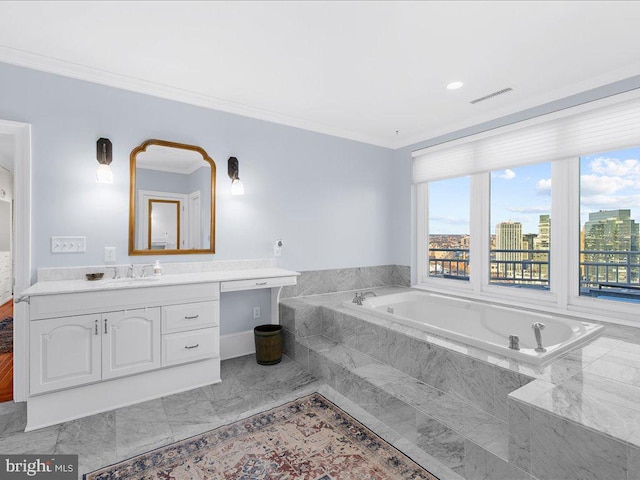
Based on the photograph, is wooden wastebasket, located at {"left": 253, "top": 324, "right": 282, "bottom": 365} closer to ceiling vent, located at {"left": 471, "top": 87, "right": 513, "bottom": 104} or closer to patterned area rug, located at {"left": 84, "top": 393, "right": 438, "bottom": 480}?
patterned area rug, located at {"left": 84, "top": 393, "right": 438, "bottom": 480}

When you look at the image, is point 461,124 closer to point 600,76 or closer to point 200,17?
point 600,76

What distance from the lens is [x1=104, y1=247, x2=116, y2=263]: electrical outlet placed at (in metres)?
2.68

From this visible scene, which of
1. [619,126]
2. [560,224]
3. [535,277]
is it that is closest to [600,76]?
[619,126]

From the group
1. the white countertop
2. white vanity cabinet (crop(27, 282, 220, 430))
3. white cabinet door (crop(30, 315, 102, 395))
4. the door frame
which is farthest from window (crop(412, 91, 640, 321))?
the door frame

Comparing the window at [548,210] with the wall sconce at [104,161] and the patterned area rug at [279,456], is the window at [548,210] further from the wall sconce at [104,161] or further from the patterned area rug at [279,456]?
the wall sconce at [104,161]

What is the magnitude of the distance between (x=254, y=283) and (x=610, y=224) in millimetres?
2995

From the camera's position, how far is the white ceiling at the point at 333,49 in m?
1.93

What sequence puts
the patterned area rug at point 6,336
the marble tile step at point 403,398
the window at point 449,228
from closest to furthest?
the marble tile step at point 403,398 → the patterned area rug at point 6,336 → the window at point 449,228

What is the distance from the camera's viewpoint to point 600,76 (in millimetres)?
2629

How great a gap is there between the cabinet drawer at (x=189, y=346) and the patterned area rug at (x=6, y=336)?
2.12 m

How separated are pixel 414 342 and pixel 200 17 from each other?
2.43 metres

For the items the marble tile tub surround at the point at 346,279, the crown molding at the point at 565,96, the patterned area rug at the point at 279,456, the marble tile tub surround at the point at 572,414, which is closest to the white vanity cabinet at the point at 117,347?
the patterned area rug at the point at 279,456

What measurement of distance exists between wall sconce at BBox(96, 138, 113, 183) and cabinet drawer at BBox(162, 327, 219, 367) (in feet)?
4.21

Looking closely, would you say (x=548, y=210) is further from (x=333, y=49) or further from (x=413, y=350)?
(x=333, y=49)
